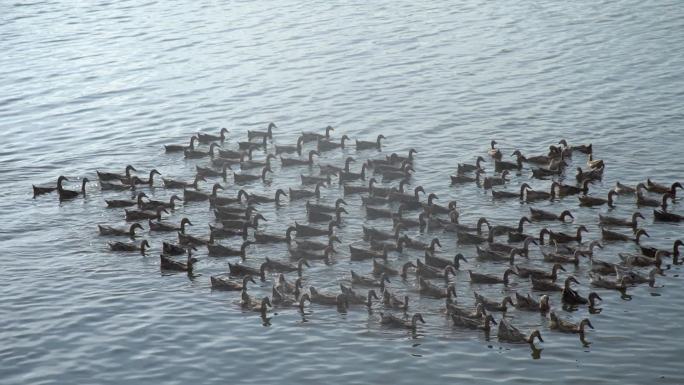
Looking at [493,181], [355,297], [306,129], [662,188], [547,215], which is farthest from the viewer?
[306,129]

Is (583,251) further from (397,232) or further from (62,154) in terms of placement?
(62,154)

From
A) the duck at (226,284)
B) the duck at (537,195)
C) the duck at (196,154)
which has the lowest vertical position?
the duck at (226,284)

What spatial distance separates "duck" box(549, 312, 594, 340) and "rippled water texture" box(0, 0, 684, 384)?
0.42 metres

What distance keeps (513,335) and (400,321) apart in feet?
11.0

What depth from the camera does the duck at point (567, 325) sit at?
108 ft

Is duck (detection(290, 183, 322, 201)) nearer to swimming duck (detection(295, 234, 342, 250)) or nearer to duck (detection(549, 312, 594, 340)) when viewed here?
swimming duck (detection(295, 234, 342, 250))

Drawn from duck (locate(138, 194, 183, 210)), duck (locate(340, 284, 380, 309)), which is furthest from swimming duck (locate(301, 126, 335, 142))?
duck (locate(340, 284, 380, 309))

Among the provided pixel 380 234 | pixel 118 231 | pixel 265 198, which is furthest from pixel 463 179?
pixel 118 231

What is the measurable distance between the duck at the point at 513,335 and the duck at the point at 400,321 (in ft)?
8.05

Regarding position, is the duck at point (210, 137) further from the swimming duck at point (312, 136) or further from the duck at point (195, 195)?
the duck at point (195, 195)

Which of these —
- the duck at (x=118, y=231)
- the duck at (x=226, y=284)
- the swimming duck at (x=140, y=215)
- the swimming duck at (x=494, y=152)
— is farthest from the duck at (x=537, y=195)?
the duck at (x=118, y=231)

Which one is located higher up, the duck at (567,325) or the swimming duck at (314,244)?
the swimming duck at (314,244)

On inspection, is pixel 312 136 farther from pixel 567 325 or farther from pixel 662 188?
pixel 567 325

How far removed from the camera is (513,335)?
32625mm
